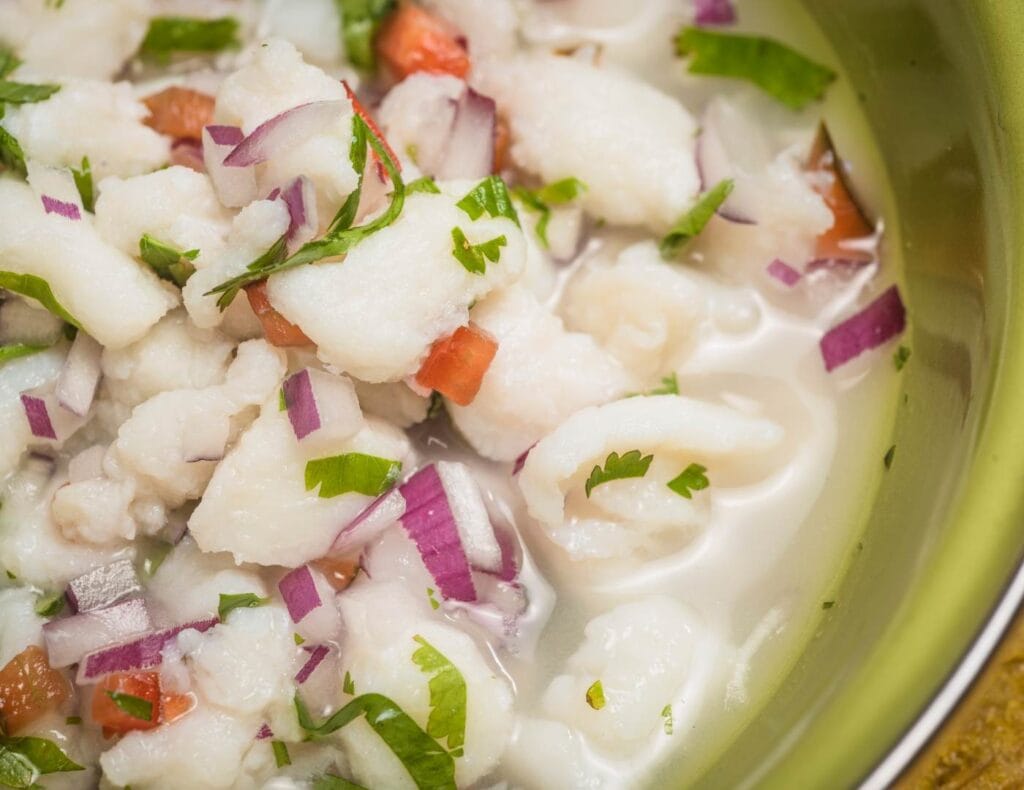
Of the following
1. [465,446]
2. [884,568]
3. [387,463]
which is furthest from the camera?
[465,446]

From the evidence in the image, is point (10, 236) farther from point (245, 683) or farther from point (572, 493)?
point (572, 493)

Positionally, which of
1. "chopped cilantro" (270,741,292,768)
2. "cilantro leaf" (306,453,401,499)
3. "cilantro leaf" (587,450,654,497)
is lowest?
"chopped cilantro" (270,741,292,768)

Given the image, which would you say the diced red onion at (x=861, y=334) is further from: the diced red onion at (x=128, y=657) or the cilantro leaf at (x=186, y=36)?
the cilantro leaf at (x=186, y=36)

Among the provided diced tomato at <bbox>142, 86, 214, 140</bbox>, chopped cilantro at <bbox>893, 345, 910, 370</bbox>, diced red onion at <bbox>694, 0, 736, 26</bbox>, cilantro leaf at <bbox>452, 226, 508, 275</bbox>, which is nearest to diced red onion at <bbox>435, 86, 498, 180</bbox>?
cilantro leaf at <bbox>452, 226, 508, 275</bbox>

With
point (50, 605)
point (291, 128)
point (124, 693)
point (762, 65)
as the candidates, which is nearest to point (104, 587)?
point (50, 605)

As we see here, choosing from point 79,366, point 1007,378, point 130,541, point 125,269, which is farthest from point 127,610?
point 1007,378

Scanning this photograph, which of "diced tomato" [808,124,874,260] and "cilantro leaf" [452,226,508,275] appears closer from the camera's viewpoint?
"cilantro leaf" [452,226,508,275]

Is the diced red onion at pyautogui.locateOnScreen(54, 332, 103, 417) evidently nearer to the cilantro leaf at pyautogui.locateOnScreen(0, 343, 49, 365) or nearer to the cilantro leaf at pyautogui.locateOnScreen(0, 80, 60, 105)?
the cilantro leaf at pyautogui.locateOnScreen(0, 343, 49, 365)
